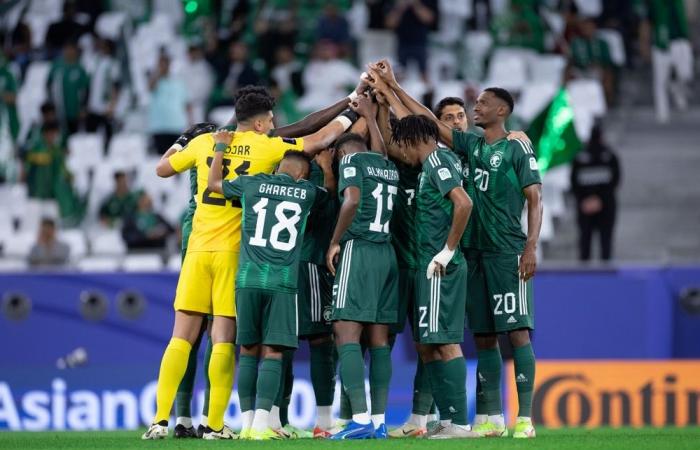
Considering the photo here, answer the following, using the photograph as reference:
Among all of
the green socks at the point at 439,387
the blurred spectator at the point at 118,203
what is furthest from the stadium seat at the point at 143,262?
the green socks at the point at 439,387

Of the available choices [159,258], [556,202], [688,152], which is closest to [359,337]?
[159,258]

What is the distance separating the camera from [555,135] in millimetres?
17094

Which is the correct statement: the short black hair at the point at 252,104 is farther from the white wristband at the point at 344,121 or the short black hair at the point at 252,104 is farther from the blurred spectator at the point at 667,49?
the blurred spectator at the point at 667,49

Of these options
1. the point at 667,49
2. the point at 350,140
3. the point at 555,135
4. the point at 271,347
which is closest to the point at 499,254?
the point at 350,140

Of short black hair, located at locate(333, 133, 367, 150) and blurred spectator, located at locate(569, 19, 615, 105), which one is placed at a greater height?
blurred spectator, located at locate(569, 19, 615, 105)

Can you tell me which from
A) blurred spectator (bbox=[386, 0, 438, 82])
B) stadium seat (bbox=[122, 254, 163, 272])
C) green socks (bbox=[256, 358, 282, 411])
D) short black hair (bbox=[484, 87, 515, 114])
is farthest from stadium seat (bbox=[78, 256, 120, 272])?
short black hair (bbox=[484, 87, 515, 114])

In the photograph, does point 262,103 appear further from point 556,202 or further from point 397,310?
point 556,202

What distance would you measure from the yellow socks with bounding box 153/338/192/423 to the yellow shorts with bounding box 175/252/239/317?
0.99ft

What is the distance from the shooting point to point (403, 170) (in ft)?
34.8

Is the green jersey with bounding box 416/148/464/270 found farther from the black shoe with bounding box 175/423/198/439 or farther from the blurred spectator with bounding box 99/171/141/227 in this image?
the blurred spectator with bounding box 99/171/141/227

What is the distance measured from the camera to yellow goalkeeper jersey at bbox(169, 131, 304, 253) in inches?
404

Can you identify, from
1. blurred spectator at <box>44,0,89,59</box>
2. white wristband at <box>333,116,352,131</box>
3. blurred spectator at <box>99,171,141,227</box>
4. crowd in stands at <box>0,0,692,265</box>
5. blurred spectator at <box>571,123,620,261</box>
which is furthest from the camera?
blurred spectator at <box>44,0,89,59</box>

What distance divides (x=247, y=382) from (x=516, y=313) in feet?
6.58

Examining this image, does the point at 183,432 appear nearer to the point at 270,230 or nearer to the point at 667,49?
the point at 270,230
